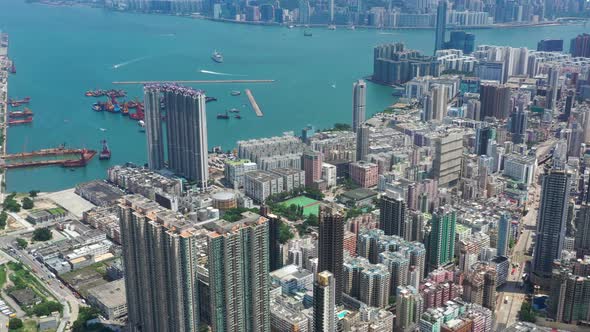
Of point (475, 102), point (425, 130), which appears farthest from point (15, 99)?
point (475, 102)

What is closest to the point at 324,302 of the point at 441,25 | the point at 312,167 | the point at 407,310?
the point at 407,310

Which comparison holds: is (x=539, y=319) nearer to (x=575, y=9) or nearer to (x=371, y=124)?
(x=371, y=124)

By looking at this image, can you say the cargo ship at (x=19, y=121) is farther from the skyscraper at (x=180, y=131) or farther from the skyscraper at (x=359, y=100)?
the skyscraper at (x=359, y=100)

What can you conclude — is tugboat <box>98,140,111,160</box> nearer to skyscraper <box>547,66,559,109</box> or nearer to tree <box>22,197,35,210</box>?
tree <box>22,197,35,210</box>

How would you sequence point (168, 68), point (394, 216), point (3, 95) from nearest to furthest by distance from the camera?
point (394, 216), point (3, 95), point (168, 68)

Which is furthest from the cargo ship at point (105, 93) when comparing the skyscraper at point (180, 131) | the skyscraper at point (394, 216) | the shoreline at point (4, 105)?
the skyscraper at point (394, 216)

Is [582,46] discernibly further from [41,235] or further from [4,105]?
[41,235]
